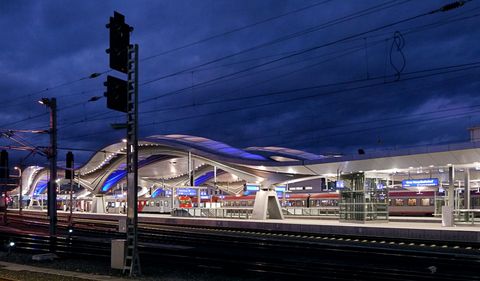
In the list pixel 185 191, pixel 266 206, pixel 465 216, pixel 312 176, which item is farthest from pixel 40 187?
pixel 465 216

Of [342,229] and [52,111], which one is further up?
[52,111]

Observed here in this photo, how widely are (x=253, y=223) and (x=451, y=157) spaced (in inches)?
523

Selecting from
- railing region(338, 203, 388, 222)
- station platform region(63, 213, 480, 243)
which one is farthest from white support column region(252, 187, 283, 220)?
railing region(338, 203, 388, 222)

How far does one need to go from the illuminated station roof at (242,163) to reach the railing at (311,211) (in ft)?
9.31

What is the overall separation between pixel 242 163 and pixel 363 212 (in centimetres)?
2057

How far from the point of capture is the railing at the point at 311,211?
4443cm

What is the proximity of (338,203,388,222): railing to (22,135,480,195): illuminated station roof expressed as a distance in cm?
215

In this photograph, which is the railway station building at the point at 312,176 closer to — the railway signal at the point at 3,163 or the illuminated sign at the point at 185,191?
the illuminated sign at the point at 185,191

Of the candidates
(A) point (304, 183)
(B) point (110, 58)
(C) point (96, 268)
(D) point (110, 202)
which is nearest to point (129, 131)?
(B) point (110, 58)

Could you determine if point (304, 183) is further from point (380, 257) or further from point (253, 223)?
point (380, 257)

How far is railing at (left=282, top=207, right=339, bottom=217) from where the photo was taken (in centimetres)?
4443

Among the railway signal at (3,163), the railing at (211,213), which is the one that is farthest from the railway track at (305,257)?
the railing at (211,213)

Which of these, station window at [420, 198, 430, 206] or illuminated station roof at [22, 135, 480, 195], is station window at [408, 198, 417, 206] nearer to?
station window at [420, 198, 430, 206]

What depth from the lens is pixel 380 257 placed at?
1725 centimetres
